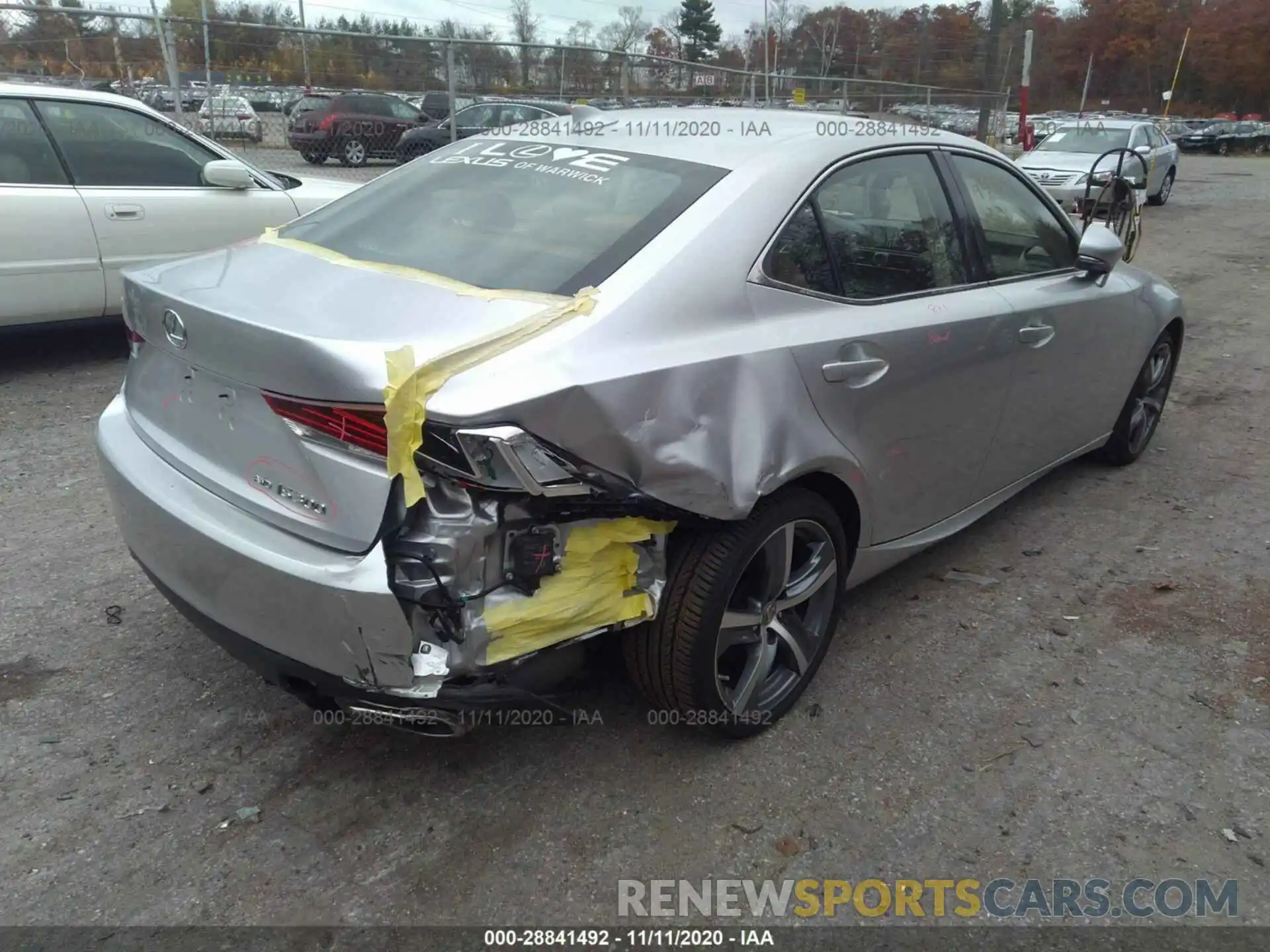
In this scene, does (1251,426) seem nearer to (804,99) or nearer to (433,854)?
(433,854)

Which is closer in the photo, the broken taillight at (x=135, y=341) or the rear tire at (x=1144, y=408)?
the broken taillight at (x=135, y=341)

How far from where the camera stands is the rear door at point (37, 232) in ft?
17.0

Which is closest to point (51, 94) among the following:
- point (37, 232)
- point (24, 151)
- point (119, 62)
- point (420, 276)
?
point (24, 151)

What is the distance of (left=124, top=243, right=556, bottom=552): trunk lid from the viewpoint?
1983mm

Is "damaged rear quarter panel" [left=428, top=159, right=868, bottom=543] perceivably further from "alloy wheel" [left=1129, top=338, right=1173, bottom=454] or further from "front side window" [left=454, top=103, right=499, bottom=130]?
"front side window" [left=454, top=103, right=499, bottom=130]

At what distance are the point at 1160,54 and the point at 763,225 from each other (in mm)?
85102

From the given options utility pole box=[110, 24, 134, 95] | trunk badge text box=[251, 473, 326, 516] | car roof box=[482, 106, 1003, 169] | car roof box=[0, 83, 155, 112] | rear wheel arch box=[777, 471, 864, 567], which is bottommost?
rear wheel arch box=[777, 471, 864, 567]

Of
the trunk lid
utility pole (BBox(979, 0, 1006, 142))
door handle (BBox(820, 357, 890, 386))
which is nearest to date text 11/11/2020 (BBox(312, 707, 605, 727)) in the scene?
the trunk lid

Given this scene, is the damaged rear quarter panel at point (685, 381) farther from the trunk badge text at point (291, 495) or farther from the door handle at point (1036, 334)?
the door handle at point (1036, 334)

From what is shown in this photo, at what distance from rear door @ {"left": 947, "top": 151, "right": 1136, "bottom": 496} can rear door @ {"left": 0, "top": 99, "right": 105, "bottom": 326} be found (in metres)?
4.74

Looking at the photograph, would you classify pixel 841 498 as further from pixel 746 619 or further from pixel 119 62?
pixel 119 62

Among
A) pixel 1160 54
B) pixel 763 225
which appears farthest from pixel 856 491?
pixel 1160 54

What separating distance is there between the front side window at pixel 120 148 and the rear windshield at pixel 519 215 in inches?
130

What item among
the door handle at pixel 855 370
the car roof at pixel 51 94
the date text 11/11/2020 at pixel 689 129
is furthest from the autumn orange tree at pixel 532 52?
the door handle at pixel 855 370
